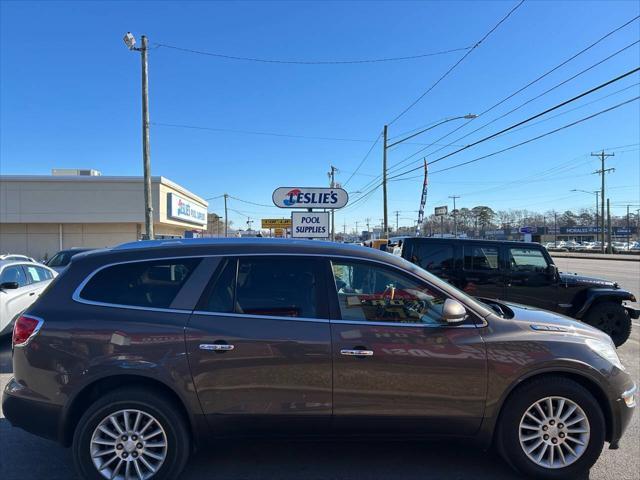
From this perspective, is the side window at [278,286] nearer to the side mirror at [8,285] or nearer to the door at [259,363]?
the door at [259,363]

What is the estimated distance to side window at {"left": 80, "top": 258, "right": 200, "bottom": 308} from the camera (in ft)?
10.3

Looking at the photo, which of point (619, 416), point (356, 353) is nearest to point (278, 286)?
point (356, 353)

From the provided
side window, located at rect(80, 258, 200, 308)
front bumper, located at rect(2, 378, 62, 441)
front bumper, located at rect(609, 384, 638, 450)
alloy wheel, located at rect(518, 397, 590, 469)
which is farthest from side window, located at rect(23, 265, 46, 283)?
front bumper, located at rect(609, 384, 638, 450)

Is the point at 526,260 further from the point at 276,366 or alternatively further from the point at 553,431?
the point at 276,366

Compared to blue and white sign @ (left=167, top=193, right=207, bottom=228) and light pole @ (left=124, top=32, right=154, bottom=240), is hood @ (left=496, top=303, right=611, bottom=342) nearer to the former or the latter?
light pole @ (left=124, top=32, right=154, bottom=240)

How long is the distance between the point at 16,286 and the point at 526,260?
346 inches

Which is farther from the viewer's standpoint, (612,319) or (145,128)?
(145,128)

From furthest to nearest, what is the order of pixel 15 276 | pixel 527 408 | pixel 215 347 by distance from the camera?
pixel 15 276, pixel 527 408, pixel 215 347

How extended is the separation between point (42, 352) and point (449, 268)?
6111 millimetres

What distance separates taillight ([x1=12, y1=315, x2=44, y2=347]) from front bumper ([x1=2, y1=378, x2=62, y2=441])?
321 mm

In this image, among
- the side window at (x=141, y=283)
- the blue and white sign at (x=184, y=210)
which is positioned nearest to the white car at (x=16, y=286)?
the side window at (x=141, y=283)

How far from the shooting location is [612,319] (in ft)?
23.6

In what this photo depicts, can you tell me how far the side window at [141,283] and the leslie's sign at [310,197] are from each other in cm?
826

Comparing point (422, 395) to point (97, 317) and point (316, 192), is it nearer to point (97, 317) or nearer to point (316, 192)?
point (97, 317)
